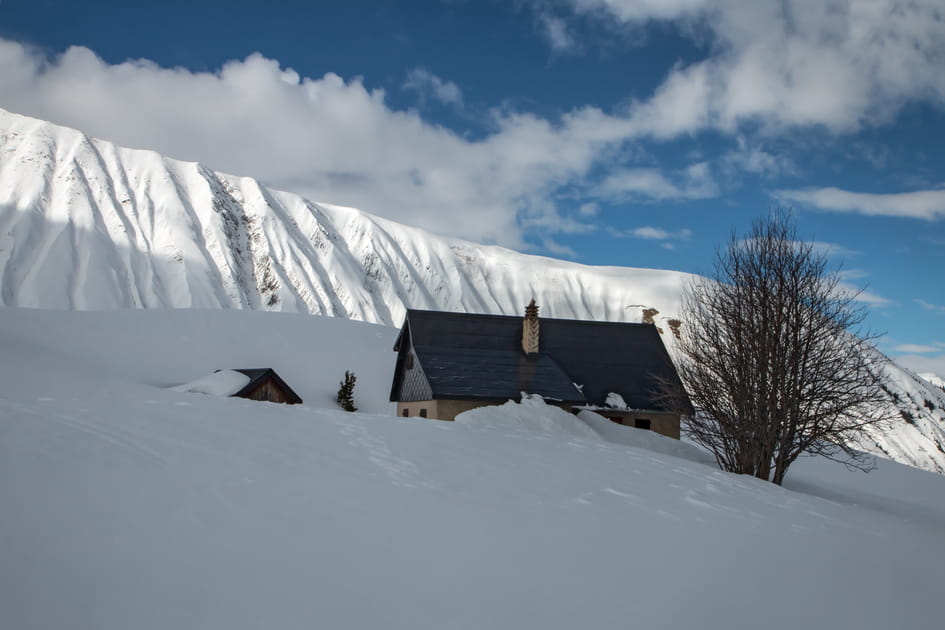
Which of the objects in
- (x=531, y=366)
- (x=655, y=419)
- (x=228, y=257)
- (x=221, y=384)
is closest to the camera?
(x=531, y=366)

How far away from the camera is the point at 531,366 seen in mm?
25906

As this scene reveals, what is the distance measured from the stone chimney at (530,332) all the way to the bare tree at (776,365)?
9.74m

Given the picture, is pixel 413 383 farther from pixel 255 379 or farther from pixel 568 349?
pixel 568 349

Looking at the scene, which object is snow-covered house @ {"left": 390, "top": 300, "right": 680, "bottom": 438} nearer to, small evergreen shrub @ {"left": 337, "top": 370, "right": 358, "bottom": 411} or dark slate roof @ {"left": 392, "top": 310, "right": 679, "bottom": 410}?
dark slate roof @ {"left": 392, "top": 310, "right": 679, "bottom": 410}

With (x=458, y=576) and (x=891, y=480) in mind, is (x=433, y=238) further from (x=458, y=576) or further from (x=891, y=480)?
(x=458, y=576)

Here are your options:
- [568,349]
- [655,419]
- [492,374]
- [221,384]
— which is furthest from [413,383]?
[655,419]

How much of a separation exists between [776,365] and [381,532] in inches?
485

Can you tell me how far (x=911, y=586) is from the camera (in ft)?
25.3

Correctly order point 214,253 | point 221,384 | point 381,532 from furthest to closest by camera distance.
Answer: point 214,253 → point 221,384 → point 381,532

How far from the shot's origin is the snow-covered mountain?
114 meters

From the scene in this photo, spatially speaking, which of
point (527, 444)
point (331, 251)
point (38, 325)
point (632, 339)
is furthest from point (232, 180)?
point (527, 444)

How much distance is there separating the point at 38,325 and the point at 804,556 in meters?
43.6

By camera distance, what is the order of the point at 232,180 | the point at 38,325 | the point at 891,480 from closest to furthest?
the point at 891,480
the point at 38,325
the point at 232,180

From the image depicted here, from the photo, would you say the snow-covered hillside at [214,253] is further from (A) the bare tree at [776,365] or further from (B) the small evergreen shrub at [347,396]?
(A) the bare tree at [776,365]
